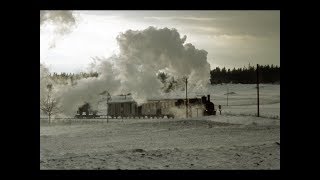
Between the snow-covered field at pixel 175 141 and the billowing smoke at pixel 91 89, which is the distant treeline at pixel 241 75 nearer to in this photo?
the snow-covered field at pixel 175 141

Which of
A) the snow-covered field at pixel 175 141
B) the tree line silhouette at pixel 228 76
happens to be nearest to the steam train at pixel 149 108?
the snow-covered field at pixel 175 141

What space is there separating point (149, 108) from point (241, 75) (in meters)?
1.29

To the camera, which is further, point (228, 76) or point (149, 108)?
point (149, 108)

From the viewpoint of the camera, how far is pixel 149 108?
5824 mm

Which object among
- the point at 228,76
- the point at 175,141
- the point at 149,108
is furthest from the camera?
the point at 149,108

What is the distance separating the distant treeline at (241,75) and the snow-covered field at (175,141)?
0.37 feet

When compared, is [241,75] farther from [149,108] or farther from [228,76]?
[149,108]

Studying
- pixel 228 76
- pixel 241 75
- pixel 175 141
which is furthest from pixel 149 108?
pixel 241 75
